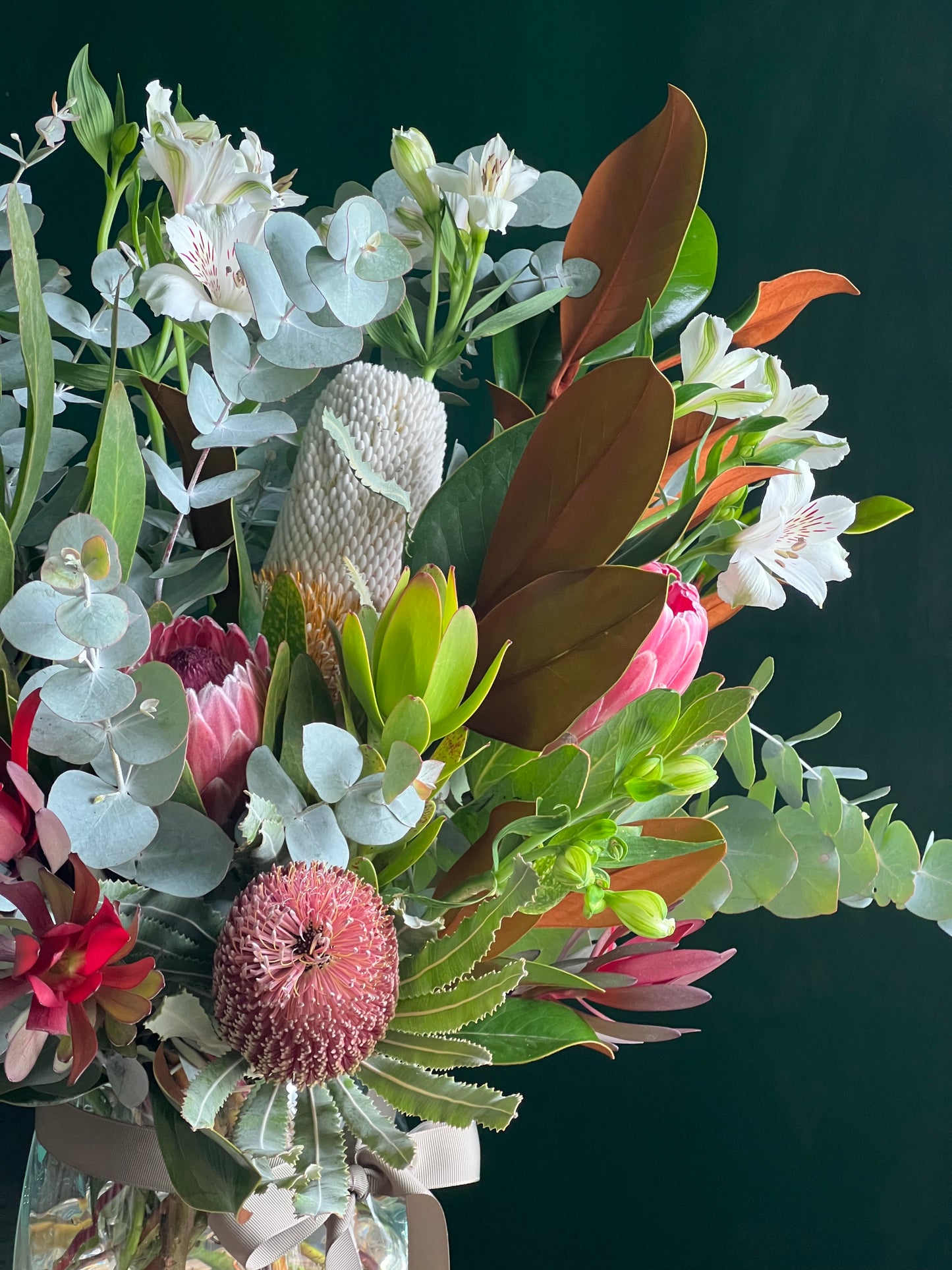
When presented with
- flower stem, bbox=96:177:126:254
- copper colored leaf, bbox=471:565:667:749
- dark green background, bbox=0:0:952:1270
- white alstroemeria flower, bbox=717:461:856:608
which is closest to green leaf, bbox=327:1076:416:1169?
copper colored leaf, bbox=471:565:667:749

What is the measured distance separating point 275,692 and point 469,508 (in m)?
0.09

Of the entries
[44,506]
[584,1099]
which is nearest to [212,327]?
[44,506]

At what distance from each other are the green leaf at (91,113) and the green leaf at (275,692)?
25 cm

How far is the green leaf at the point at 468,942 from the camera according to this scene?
1.09ft

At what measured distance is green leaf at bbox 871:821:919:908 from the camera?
1.64 ft

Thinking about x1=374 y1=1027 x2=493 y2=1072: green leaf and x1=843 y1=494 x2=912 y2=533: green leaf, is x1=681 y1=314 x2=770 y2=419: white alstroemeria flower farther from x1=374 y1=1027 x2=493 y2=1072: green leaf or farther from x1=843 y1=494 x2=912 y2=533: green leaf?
x1=374 y1=1027 x2=493 y2=1072: green leaf

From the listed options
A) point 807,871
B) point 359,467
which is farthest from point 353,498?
point 807,871

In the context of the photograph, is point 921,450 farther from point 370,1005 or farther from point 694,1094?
point 370,1005

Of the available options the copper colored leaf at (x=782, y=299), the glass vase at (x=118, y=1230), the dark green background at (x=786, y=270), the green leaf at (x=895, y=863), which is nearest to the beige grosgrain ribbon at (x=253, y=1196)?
the glass vase at (x=118, y=1230)

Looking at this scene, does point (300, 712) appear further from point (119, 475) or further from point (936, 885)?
point (936, 885)

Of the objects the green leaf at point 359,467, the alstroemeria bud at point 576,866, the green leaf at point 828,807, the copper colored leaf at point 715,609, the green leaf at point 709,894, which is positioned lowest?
the green leaf at point 709,894

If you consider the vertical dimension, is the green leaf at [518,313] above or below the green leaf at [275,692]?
above

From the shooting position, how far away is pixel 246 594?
1.32 ft

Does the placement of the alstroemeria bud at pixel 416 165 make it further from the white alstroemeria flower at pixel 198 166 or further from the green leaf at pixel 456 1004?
the green leaf at pixel 456 1004
